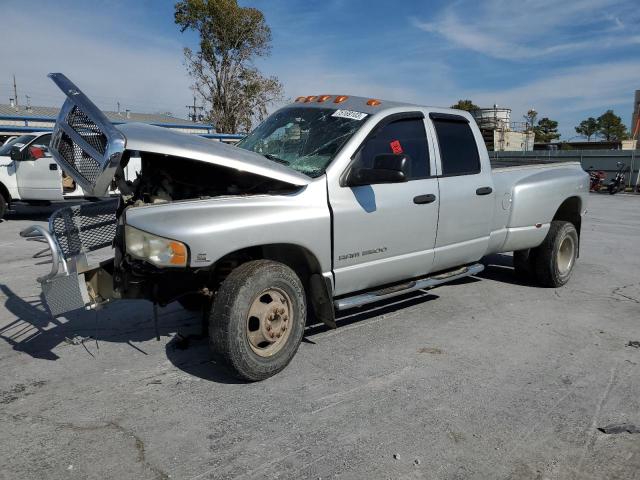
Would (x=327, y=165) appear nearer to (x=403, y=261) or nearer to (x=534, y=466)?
(x=403, y=261)

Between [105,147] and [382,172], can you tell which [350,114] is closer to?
[382,172]

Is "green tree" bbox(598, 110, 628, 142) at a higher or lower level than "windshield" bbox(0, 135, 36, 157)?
higher

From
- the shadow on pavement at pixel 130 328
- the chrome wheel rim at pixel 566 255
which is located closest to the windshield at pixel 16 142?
the shadow on pavement at pixel 130 328

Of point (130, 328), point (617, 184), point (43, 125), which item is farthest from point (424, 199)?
point (43, 125)

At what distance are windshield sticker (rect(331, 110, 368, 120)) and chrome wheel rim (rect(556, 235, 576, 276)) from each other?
3.32m

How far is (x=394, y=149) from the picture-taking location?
447 cm

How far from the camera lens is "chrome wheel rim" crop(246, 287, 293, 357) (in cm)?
355

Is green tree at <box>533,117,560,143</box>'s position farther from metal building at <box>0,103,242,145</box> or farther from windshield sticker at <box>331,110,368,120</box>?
windshield sticker at <box>331,110,368,120</box>

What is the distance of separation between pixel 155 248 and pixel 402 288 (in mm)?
2139

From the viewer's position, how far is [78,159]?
361 centimetres

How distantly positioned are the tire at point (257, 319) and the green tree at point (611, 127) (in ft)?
236

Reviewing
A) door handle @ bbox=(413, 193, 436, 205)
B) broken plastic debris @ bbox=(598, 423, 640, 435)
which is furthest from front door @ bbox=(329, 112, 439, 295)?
broken plastic debris @ bbox=(598, 423, 640, 435)

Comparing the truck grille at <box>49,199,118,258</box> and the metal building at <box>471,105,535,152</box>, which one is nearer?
the truck grille at <box>49,199,118,258</box>

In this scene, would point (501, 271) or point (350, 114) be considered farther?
point (501, 271)
